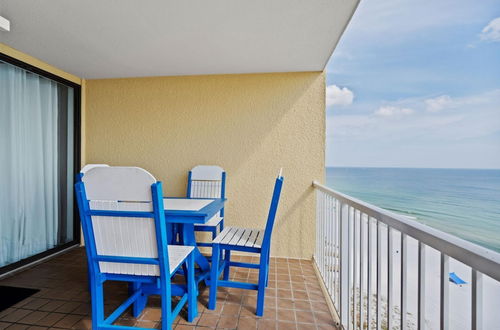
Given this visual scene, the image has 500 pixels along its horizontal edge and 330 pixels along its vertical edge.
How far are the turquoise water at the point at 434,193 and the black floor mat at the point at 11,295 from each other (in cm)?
599

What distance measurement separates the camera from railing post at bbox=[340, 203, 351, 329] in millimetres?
1761

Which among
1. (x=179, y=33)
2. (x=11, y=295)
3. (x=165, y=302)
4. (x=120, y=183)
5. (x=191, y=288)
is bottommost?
(x=11, y=295)

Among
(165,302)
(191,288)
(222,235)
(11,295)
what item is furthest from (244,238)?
(11,295)

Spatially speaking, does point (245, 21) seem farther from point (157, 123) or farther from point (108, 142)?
point (108, 142)

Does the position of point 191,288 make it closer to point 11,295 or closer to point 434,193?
point 11,295

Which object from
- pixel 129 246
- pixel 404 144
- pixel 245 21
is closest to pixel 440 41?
pixel 404 144

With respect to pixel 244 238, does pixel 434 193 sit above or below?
below

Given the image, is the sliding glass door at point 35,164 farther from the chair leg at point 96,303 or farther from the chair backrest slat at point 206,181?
the chair leg at point 96,303

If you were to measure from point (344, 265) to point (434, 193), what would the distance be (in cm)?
1418

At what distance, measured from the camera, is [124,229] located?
1.40 m

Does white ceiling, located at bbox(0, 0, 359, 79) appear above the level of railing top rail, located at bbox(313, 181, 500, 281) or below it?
above

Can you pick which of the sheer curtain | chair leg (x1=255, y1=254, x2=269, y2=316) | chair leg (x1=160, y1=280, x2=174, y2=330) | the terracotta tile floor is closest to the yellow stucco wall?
the sheer curtain

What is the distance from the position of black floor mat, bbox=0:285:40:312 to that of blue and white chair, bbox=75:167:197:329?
1.23m

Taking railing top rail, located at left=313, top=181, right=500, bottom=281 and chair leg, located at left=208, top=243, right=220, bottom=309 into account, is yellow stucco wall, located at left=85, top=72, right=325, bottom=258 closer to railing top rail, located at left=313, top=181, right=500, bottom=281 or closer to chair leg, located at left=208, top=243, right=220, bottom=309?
chair leg, located at left=208, top=243, right=220, bottom=309
